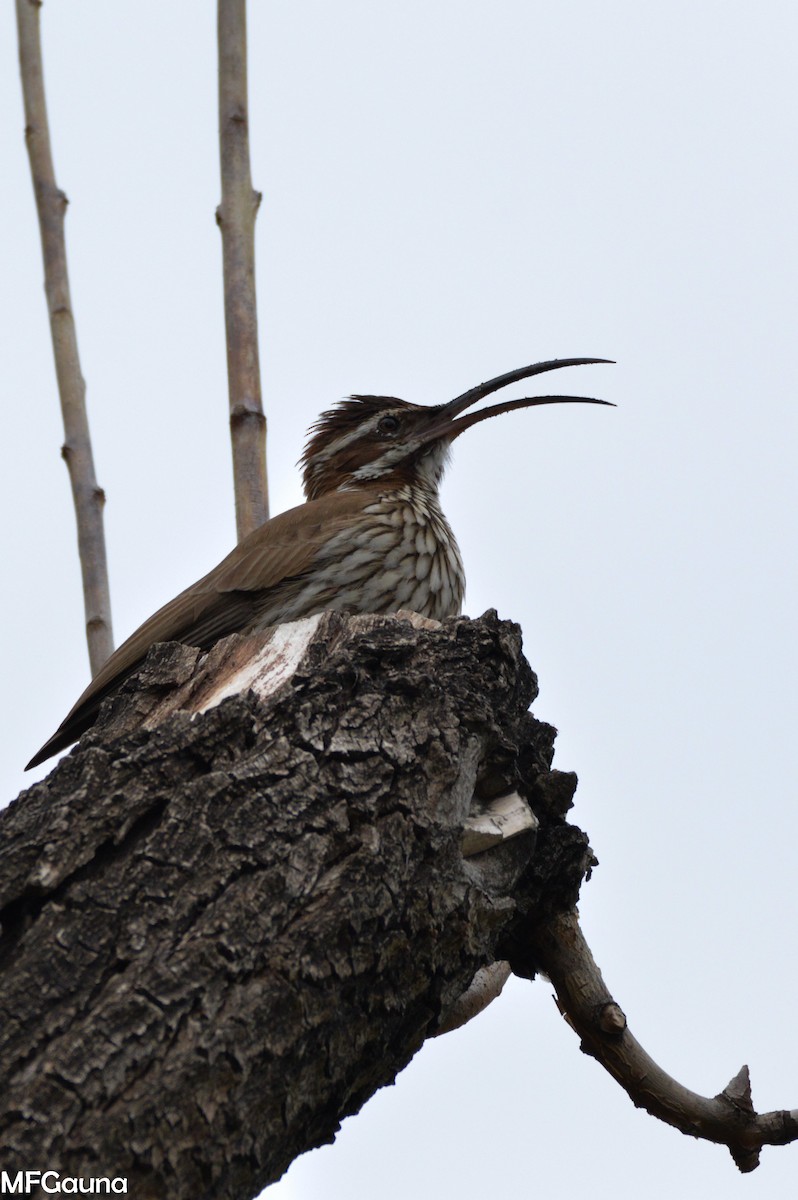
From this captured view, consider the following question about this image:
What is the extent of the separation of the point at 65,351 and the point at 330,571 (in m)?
1.52

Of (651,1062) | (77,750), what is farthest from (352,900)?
(651,1062)

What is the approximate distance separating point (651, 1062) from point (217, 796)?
5.37 ft

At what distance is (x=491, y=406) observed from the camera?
683 centimetres

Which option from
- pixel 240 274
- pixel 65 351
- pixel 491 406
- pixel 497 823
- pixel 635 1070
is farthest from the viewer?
pixel 491 406

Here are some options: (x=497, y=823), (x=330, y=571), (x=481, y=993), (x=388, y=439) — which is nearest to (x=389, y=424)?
(x=388, y=439)

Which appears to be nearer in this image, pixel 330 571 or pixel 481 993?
pixel 481 993

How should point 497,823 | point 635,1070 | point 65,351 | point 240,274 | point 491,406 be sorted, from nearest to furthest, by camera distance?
point 497,823
point 635,1070
point 240,274
point 65,351
point 491,406

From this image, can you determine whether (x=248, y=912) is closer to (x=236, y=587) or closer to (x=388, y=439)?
(x=236, y=587)

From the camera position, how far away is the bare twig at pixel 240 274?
5418 mm

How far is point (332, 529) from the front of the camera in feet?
19.4

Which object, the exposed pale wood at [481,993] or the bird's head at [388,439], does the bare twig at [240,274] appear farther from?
the exposed pale wood at [481,993]

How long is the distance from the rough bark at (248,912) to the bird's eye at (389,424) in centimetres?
360

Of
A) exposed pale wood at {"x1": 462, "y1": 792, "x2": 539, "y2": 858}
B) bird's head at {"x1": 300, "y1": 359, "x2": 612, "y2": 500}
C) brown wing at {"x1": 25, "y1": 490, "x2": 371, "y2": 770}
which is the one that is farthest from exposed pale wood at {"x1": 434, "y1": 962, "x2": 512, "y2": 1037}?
bird's head at {"x1": 300, "y1": 359, "x2": 612, "y2": 500}

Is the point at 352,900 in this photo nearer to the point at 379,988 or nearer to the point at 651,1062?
the point at 379,988
